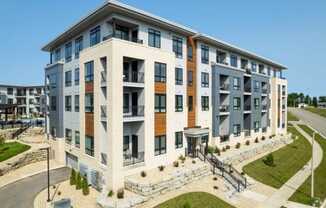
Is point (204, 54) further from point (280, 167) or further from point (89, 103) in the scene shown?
point (280, 167)

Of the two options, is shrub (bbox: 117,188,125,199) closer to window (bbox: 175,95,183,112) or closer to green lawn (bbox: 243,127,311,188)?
window (bbox: 175,95,183,112)

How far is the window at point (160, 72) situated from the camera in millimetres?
22734

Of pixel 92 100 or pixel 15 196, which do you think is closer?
pixel 15 196

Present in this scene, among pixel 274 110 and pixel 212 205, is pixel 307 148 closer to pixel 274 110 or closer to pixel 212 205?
pixel 274 110

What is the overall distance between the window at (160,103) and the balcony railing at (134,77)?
234cm

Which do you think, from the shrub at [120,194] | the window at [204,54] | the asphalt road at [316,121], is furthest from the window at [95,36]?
the asphalt road at [316,121]

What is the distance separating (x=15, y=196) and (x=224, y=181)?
18.6 meters

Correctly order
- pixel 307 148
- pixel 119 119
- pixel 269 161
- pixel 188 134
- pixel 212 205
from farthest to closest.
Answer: pixel 307 148 < pixel 269 161 < pixel 188 134 < pixel 119 119 < pixel 212 205

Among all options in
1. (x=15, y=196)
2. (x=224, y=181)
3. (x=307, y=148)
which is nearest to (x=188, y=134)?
(x=224, y=181)

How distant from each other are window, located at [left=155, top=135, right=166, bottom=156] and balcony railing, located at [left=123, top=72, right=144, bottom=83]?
227 inches

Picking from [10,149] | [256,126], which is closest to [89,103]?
[10,149]

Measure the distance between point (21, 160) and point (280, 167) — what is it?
31.6 m

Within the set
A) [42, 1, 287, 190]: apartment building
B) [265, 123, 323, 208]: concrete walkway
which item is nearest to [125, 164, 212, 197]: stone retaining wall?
[42, 1, 287, 190]: apartment building

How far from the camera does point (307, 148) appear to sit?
42219 mm
